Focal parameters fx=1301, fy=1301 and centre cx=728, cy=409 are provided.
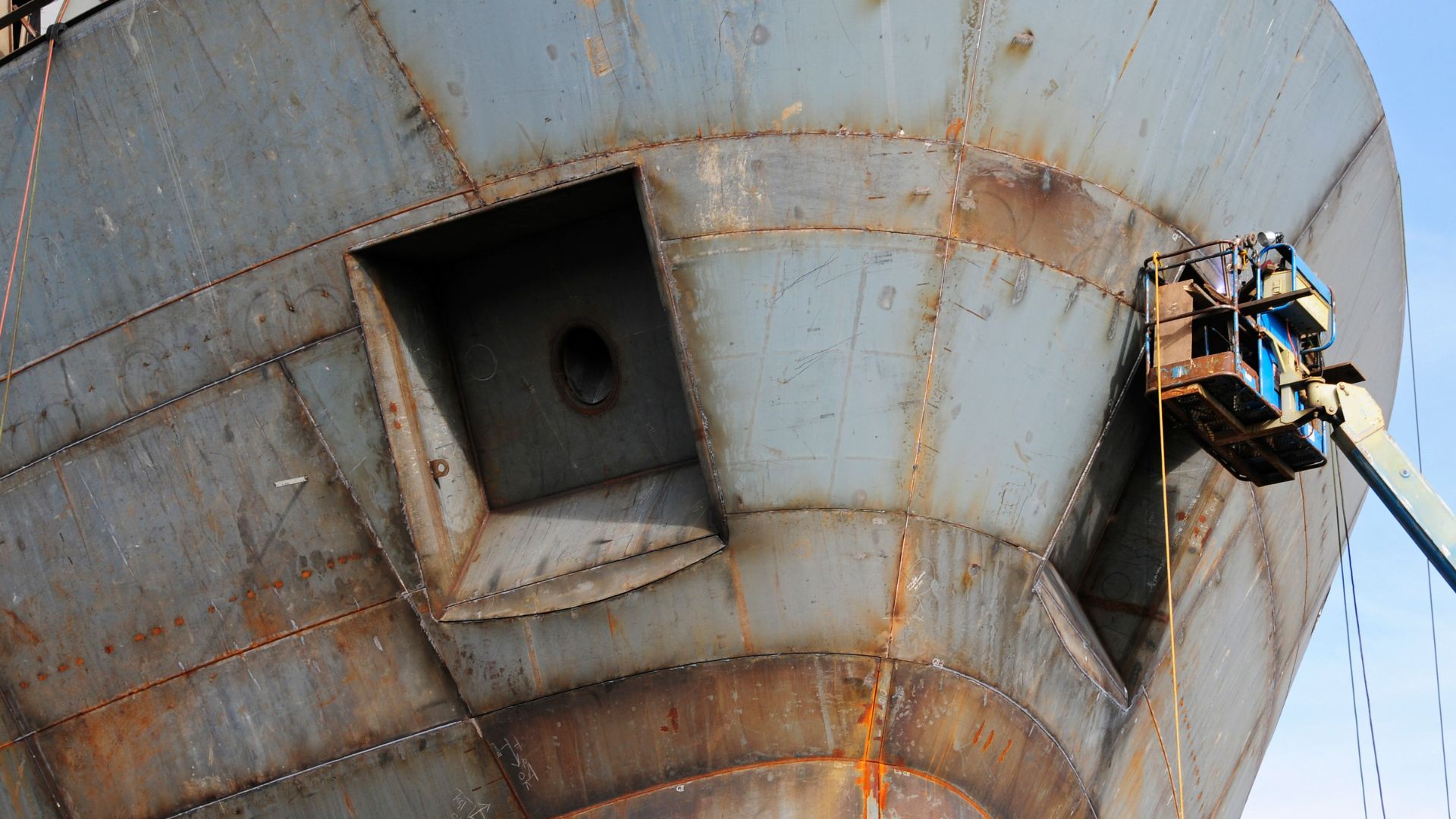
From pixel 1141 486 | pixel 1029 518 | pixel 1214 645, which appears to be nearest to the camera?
pixel 1029 518

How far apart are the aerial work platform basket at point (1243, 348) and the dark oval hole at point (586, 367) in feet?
9.94

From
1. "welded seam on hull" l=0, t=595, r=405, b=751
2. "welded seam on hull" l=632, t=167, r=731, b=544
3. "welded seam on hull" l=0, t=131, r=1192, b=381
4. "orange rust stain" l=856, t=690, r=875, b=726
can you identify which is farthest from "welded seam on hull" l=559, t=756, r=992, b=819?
"welded seam on hull" l=0, t=131, r=1192, b=381

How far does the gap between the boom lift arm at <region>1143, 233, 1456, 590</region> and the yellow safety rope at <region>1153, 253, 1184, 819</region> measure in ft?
0.05

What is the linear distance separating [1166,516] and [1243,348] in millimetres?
1086

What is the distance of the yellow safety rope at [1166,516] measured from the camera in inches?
283

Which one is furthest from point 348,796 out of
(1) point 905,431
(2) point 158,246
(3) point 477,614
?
(1) point 905,431

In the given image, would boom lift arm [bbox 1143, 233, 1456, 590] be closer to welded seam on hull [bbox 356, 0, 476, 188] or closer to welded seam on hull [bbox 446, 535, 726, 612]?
welded seam on hull [bbox 446, 535, 726, 612]

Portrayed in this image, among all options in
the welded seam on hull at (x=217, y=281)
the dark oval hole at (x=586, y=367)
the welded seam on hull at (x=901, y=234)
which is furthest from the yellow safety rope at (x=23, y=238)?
the welded seam on hull at (x=901, y=234)

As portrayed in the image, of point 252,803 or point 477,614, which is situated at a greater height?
point 477,614

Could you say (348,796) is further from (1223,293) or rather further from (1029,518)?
(1223,293)

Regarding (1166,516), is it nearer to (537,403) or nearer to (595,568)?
(595,568)

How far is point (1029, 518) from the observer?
279 inches

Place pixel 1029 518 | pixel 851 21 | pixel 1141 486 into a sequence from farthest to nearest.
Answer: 1. pixel 1141 486
2. pixel 1029 518
3. pixel 851 21

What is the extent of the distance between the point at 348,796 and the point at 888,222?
14.1 ft
